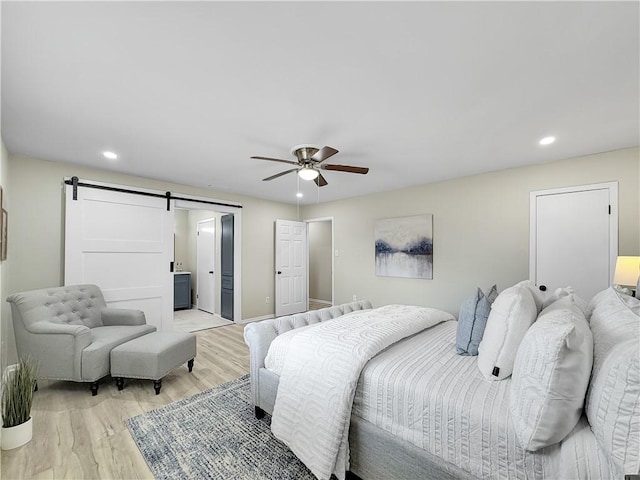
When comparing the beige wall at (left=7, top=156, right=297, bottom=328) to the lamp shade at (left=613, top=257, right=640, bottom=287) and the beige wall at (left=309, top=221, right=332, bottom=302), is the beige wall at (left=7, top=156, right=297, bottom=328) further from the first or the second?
the lamp shade at (left=613, top=257, right=640, bottom=287)

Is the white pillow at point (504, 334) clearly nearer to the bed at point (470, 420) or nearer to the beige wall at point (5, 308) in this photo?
the bed at point (470, 420)

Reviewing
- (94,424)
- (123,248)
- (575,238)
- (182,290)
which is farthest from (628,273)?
(182,290)

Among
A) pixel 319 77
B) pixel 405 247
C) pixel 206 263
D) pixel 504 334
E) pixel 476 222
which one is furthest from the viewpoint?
pixel 206 263

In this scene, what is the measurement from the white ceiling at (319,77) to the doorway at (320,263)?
464 centimetres

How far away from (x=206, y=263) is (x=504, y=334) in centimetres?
581

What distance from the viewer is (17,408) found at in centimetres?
188

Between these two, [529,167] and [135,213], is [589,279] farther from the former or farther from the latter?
[135,213]

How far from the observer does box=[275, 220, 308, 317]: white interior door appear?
18.9 feet

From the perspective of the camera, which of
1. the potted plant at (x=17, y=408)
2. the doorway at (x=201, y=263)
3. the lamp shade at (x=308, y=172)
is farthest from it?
the doorway at (x=201, y=263)

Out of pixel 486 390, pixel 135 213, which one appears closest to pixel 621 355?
pixel 486 390

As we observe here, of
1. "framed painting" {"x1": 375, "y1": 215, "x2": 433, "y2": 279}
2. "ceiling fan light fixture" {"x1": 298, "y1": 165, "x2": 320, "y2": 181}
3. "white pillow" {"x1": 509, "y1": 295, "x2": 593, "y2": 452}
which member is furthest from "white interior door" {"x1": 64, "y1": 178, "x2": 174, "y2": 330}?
"white pillow" {"x1": 509, "y1": 295, "x2": 593, "y2": 452}

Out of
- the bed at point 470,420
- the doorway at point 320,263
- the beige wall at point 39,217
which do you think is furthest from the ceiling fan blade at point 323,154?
the doorway at point 320,263

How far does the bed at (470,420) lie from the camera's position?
3.07 feet

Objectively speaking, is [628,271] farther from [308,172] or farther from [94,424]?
[94,424]
